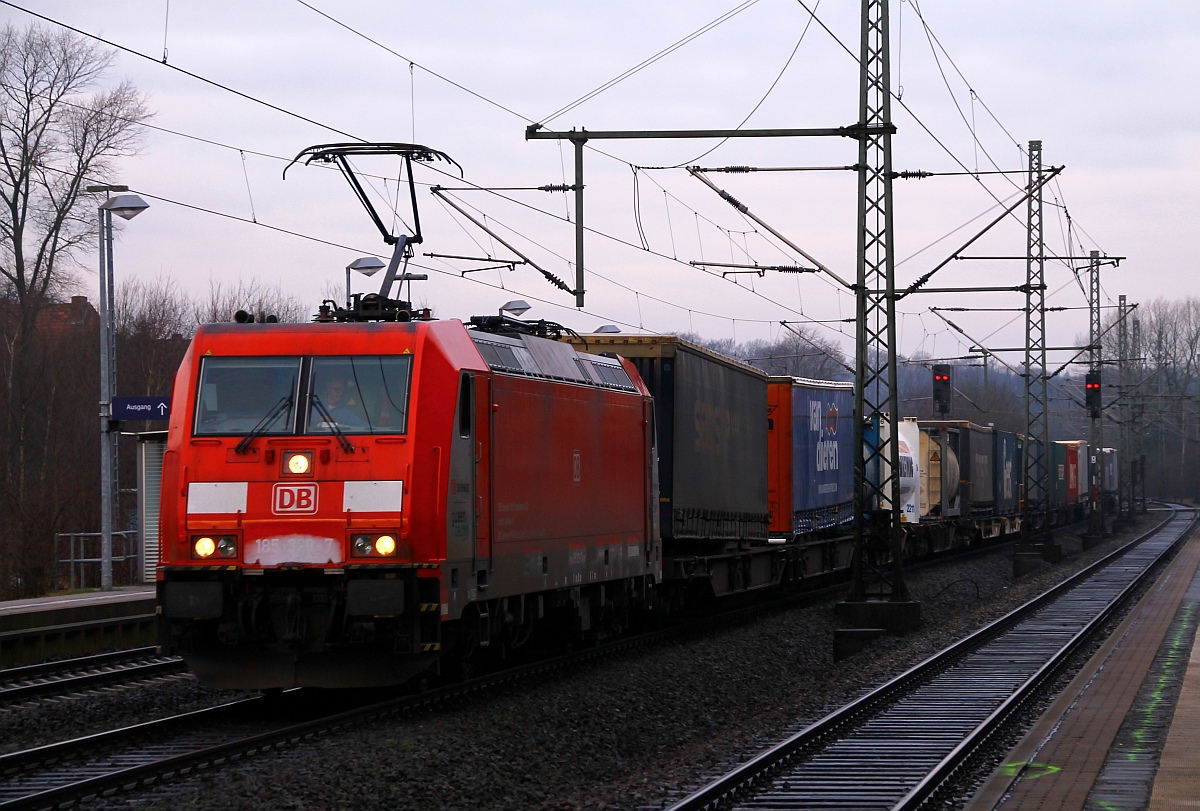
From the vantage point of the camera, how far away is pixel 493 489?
41.2 feet

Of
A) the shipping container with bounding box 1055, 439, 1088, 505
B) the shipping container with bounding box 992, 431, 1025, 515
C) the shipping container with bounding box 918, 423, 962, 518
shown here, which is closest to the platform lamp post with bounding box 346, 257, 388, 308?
the shipping container with bounding box 918, 423, 962, 518

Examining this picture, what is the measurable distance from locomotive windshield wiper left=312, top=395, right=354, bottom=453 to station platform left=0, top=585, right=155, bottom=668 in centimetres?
662

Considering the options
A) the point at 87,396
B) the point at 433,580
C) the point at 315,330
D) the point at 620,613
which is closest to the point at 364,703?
the point at 433,580

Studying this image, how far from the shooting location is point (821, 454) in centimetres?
2625

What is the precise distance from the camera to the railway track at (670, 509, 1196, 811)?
9.72m

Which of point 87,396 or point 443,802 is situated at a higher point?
point 87,396

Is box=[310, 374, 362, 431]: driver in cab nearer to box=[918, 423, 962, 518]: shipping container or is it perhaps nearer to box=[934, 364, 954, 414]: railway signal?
box=[918, 423, 962, 518]: shipping container

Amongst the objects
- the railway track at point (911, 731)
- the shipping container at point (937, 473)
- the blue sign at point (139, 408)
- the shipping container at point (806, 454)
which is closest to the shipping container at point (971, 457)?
the shipping container at point (937, 473)

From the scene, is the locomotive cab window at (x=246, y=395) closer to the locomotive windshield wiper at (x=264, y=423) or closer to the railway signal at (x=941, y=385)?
the locomotive windshield wiper at (x=264, y=423)

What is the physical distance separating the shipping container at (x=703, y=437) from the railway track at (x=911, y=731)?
12.7ft

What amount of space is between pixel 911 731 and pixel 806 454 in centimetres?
1278

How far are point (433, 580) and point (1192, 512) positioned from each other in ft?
289

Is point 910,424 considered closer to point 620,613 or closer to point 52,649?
point 620,613

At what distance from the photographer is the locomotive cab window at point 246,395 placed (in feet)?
38.5
